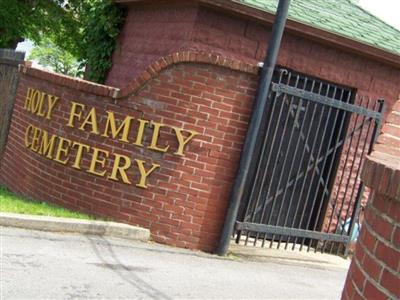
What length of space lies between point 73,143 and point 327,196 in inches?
150

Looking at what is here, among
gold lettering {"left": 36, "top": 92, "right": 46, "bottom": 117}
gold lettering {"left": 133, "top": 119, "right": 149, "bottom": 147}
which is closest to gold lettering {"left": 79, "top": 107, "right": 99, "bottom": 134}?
gold lettering {"left": 133, "top": 119, "right": 149, "bottom": 147}

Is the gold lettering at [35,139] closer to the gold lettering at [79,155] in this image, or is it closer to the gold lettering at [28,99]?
the gold lettering at [28,99]

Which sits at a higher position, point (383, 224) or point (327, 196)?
point (383, 224)

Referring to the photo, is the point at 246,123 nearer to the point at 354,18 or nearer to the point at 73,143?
the point at 73,143

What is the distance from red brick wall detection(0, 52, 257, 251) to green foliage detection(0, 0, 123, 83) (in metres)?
4.08

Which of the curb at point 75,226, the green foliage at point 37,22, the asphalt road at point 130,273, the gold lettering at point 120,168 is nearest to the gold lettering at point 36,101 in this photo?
the gold lettering at point 120,168

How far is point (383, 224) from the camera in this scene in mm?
2031

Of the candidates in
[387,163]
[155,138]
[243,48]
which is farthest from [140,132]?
[387,163]

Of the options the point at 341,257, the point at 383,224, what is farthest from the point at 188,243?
the point at 383,224

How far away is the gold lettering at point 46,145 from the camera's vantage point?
309 inches

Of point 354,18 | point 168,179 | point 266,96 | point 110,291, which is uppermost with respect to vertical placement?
point 354,18

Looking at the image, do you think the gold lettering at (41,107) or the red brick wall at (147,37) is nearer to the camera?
the gold lettering at (41,107)

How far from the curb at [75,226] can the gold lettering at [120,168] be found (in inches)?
21.7

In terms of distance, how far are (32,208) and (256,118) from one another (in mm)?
2796
